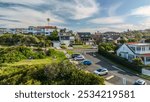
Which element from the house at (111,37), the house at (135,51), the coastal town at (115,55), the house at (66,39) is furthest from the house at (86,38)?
the house at (135,51)

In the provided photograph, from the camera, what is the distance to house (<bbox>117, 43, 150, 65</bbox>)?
18.4m

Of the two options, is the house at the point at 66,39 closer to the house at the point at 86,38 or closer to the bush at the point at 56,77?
the house at the point at 86,38

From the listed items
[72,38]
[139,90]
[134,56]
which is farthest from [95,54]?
[139,90]

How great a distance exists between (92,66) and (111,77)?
2.58m

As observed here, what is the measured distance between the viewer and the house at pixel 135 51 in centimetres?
1841

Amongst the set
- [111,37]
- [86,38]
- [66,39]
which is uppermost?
[111,37]

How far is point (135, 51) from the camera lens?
62.3 ft

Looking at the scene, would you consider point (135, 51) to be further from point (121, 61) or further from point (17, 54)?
point (17, 54)

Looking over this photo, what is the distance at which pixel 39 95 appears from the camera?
6301 mm

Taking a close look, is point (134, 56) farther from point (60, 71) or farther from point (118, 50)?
point (60, 71)

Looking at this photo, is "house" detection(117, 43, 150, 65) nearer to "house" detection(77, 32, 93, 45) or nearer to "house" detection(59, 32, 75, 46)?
"house" detection(77, 32, 93, 45)

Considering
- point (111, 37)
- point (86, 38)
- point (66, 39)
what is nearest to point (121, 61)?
point (111, 37)

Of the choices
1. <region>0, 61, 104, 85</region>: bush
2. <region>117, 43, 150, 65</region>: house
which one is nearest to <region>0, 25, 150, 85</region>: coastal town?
<region>117, 43, 150, 65</region>: house

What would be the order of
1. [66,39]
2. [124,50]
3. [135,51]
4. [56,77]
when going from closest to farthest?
[56,77] < [135,51] < [124,50] < [66,39]
